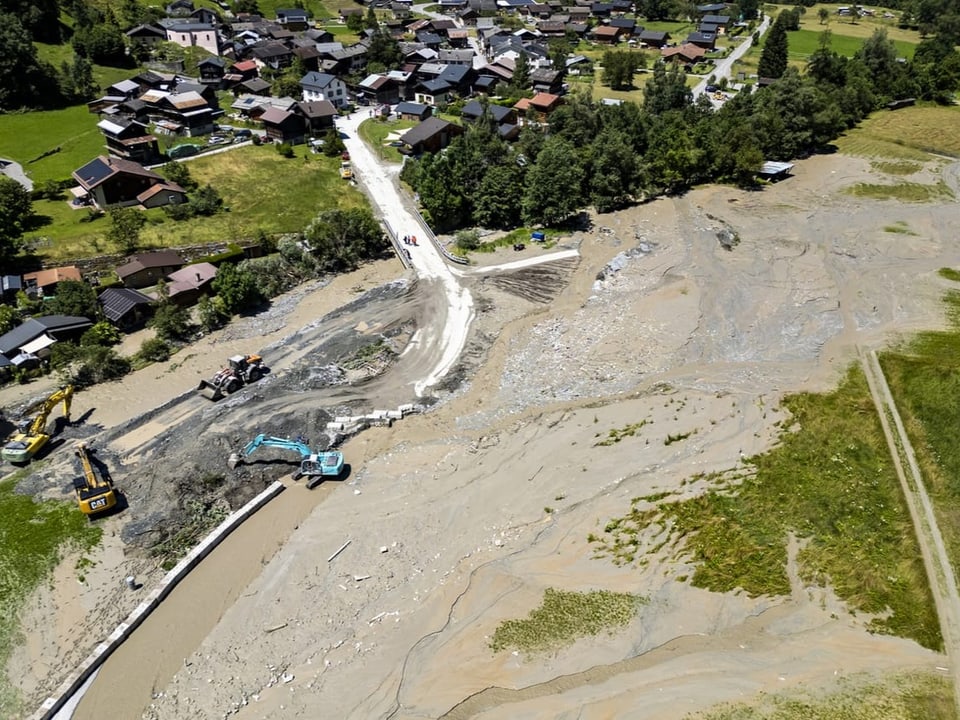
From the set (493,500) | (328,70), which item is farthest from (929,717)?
(328,70)

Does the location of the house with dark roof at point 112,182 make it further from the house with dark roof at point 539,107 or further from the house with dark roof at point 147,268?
the house with dark roof at point 539,107

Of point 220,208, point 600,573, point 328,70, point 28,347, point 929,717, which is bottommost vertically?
point 929,717

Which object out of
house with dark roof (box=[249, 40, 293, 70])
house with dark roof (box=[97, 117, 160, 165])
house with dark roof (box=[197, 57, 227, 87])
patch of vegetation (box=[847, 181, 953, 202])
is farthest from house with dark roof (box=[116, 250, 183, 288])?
patch of vegetation (box=[847, 181, 953, 202])

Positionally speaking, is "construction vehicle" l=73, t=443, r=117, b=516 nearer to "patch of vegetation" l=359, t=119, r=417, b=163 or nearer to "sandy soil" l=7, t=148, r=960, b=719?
"sandy soil" l=7, t=148, r=960, b=719

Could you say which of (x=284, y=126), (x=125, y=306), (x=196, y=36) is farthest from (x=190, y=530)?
(x=196, y=36)

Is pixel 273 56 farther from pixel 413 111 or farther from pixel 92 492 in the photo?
pixel 92 492

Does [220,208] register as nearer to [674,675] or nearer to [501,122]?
[501,122]

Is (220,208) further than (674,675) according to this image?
Yes

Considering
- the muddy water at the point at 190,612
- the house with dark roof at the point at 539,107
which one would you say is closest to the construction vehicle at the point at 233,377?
the muddy water at the point at 190,612
